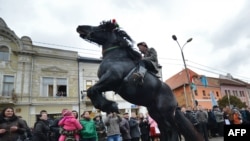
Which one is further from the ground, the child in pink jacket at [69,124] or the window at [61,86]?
the window at [61,86]

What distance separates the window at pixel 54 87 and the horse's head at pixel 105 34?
21.8m

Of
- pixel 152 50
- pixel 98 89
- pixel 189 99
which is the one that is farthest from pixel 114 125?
pixel 189 99

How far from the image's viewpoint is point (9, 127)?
513 cm

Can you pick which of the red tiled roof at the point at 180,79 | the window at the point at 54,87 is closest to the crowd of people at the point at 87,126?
the window at the point at 54,87

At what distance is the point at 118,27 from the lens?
3.41 m

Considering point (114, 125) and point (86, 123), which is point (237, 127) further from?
point (114, 125)

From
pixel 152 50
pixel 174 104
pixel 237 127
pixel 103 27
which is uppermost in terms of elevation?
pixel 103 27

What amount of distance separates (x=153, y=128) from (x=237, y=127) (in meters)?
7.39

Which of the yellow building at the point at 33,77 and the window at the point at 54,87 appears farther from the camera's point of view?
the window at the point at 54,87

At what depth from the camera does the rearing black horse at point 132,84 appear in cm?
297

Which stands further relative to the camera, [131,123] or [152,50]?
[131,123]

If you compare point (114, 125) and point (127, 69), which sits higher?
point (127, 69)

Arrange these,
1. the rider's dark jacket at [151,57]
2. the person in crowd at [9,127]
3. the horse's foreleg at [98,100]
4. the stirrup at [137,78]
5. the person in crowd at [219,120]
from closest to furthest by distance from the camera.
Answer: the horse's foreleg at [98,100]
the stirrup at [137,78]
the rider's dark jacket at [151,57]
the person in crowd at [9,127]
the person in crowd at [219,120]

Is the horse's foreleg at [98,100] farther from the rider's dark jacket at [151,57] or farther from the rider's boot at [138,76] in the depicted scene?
the rider's dark jacket at [151,57]
